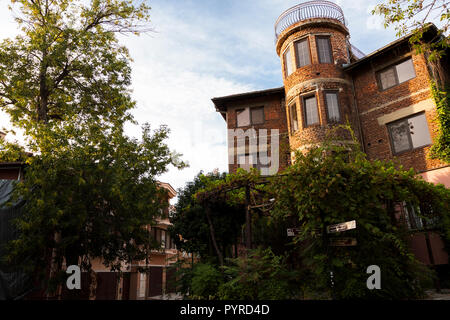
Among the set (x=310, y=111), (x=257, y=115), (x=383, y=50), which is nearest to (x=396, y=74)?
(x=383, y=50)

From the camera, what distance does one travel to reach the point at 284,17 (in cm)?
1805

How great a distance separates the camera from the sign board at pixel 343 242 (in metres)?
5.50

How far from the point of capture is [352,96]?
1596cm

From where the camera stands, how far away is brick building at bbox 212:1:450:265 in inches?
516

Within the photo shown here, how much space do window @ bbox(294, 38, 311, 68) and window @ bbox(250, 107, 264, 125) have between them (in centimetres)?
387

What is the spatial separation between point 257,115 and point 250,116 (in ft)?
1.42

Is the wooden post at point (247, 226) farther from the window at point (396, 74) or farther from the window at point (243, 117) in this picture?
the window at point (243, 117)

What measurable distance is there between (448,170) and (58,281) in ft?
43.7

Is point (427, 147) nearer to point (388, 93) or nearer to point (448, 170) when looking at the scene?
point (448, 170)

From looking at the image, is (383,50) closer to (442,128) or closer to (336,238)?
(442,128)

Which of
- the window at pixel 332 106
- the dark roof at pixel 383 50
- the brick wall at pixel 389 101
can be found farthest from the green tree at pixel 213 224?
the dark roof at pixel 383 50

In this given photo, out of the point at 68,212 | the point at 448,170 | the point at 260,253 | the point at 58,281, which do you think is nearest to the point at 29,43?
the point at 68,212

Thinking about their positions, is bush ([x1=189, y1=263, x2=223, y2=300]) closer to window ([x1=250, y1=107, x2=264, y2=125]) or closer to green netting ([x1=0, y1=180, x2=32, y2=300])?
green netting ([x1=0, y1=180, x2=32, y2=300])

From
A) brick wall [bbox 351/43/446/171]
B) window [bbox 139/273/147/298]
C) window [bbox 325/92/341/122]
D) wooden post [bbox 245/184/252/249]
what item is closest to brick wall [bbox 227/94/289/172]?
→ window [bbox 325/92/341/122]
